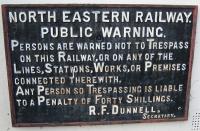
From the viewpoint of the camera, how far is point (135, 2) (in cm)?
270

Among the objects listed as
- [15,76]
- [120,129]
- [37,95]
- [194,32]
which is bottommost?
[120,129]

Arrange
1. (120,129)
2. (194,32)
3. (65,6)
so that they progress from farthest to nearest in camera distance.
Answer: (120,129)
(194,32)
(65,6)

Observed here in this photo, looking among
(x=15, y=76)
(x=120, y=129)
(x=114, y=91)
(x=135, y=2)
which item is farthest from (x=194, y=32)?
(x=15, y=76)

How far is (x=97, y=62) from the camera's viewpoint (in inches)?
109

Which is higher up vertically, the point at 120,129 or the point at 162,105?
the point at 162,105

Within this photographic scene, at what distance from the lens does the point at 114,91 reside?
2.87m

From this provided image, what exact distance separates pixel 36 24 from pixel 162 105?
1.33 metres

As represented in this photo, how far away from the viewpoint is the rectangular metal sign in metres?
2.65

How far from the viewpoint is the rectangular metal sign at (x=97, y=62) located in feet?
8.69

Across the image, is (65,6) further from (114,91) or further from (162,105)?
(162,105)

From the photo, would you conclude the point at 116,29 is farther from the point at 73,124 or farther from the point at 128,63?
the point at 73,124

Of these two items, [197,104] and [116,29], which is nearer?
[116,29]

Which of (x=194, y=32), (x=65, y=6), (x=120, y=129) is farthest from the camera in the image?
(x=120, y=129)

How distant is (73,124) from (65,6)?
1.05m
